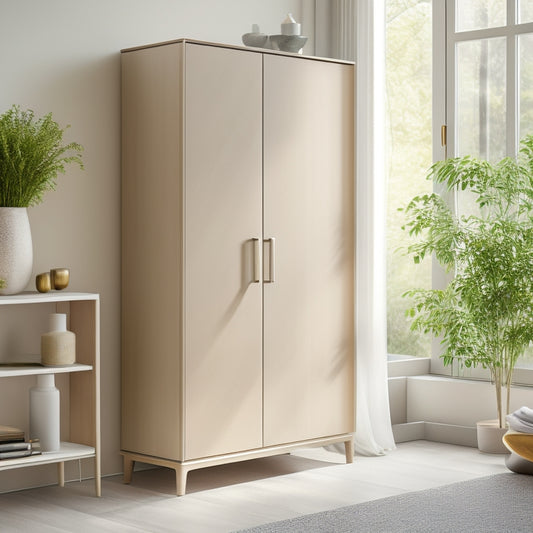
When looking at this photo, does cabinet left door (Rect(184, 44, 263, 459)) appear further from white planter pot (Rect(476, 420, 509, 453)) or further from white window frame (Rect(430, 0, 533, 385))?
white window frame (Rect(430, 0, 533, 385))

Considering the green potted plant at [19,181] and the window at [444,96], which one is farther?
the window at [444,96]

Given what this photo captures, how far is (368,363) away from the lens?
526cm

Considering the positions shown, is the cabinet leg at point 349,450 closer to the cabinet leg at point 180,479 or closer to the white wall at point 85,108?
the cabinet leg at point 180,479

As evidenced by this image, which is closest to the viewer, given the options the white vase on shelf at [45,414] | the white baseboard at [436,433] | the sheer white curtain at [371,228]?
the white vase on shelf at [45,414]

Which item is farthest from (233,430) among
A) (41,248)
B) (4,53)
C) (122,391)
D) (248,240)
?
(4,53)

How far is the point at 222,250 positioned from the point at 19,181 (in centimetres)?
90

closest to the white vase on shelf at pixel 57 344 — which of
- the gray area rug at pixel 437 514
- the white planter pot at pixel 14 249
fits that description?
the white planter pot at pixel 14 249

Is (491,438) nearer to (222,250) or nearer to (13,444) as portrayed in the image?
(222,250)

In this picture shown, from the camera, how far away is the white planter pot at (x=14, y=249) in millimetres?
3977

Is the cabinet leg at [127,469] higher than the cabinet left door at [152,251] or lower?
lower

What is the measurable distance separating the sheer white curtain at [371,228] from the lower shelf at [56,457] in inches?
62.7

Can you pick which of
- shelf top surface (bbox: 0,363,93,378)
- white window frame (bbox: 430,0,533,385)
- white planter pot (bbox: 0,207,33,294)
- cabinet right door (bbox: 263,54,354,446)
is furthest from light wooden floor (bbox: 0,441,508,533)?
white planter pot (bbox: 0,207,33,294)

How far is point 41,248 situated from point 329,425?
1587 mm

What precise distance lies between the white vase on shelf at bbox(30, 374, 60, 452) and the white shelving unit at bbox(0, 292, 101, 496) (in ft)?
0.17
